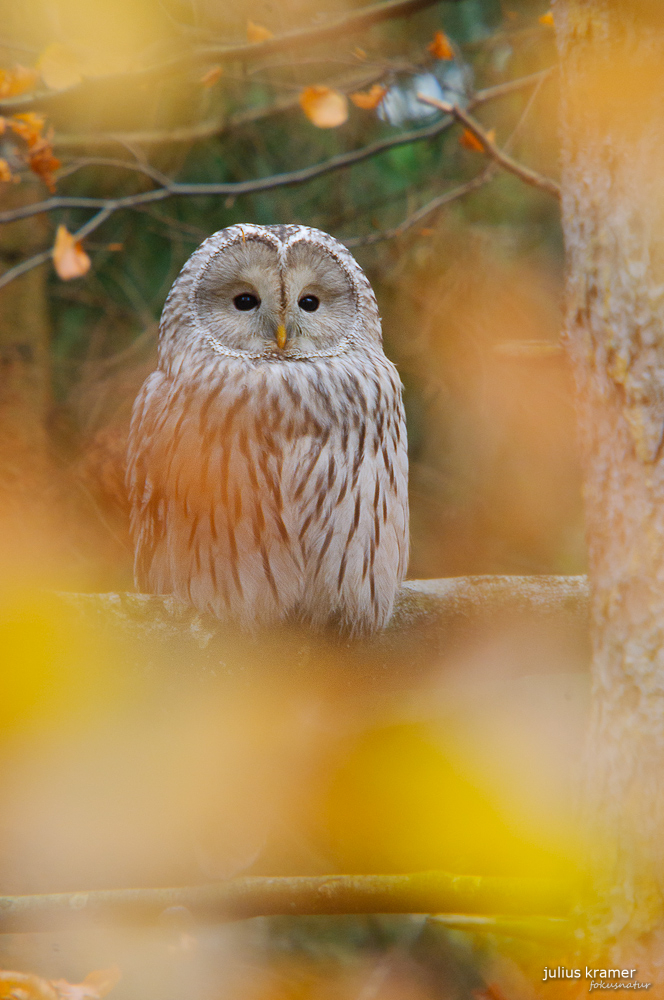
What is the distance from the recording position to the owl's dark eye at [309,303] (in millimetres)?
1718

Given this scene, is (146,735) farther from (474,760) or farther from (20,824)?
(474,760)

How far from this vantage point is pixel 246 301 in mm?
1723

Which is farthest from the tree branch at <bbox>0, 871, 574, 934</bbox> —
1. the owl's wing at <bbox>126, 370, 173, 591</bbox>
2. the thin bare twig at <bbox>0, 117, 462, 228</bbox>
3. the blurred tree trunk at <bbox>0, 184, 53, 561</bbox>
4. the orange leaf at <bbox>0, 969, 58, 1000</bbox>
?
the thin bare twig at <bbox>0, 117, 462, 228</bbox>

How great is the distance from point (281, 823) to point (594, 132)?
1.56 metres

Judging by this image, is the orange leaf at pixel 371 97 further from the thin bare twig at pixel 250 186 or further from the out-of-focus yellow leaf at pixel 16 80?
the out-of-focus yellow leaf at pixel 16 80

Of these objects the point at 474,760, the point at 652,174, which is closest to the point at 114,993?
the point at 474,760

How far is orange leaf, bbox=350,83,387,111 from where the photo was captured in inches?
91.0

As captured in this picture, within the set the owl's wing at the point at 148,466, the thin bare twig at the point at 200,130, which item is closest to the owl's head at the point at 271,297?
the owl's wing at the point at 148,466

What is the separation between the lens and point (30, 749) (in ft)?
5.23

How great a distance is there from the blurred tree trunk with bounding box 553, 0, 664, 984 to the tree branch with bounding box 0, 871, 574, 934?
299 millimetres

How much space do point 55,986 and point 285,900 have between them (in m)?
0.45

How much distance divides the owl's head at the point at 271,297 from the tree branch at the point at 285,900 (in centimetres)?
103

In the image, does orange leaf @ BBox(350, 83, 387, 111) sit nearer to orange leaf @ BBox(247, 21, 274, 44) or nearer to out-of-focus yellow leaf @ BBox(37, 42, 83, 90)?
orange leaf @ BBox(247, 21, 274, 44)

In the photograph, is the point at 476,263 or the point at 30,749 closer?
the point at 30,749
